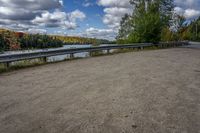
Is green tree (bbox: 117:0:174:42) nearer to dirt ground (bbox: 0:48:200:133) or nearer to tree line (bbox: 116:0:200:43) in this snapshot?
tree line (bbox: 116:0:200:43)

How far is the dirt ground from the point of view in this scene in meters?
4.72

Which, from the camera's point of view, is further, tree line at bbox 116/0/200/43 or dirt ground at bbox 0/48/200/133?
tree line at bbox 116/0/200/43

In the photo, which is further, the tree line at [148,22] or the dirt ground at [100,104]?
the tree line at [148,22]

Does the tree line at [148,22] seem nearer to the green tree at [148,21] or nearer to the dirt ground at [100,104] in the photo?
the green tree at [148,21]

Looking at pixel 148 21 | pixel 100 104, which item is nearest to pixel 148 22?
pixel 148 21

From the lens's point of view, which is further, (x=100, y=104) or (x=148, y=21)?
(x=148, y=21)

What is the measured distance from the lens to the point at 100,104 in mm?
6059

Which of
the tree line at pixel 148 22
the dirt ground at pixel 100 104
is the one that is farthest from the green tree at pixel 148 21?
the dirt ground at pixel 100 104

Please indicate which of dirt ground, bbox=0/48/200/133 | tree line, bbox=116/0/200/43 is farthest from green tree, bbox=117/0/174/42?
dirt ground, bbox=0/48/200/133

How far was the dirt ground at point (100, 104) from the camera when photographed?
4.72 m

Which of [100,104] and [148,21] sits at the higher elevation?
[148,21]

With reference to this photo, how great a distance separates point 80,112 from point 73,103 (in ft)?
Result: 2.29

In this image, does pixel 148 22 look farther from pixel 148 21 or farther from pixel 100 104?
pixel 100 104

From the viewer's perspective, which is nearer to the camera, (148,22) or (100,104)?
(100,104)
